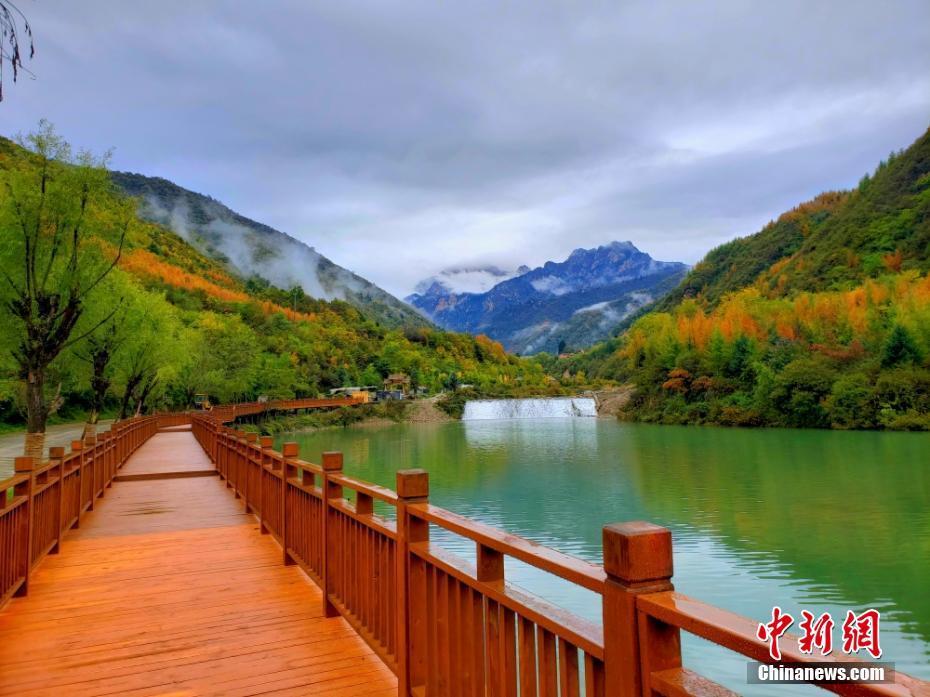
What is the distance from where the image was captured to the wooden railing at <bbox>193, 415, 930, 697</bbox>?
47.0 inches

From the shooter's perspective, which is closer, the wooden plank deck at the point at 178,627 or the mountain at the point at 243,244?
the wooden plank deck at the point at 178,627

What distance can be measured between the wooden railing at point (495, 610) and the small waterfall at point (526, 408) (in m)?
56.0

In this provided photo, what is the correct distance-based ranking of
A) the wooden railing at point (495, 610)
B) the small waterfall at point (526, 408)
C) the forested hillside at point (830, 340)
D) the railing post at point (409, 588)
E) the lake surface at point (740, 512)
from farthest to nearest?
the small waterfall at point (526, 408), the forested hillside at point (830, 340), the lake surface at point (740, 512), the railing post at point (409, 588), the wooden railing at point (495, 610)

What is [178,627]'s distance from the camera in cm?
382

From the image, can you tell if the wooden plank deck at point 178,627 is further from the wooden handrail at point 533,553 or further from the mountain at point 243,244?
the mountain at point 243,244

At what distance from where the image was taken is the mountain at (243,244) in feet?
552

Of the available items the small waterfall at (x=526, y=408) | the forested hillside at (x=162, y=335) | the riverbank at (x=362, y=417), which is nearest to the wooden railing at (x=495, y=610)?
the forested hillside at (x=162, y=335)

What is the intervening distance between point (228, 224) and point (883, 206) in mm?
163133

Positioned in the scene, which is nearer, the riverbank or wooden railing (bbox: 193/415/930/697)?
wooden railing (bbox: 193/415/930/697)

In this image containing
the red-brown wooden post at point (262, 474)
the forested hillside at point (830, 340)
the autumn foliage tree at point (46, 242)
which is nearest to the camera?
the red-brown wooden post at point (262, 474)

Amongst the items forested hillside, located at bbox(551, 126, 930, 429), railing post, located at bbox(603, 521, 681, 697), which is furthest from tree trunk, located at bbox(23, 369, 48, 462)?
forested hillside, located at bbox(551, 126, 930, 429)

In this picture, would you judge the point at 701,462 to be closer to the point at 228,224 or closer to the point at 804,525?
the point at 804,525

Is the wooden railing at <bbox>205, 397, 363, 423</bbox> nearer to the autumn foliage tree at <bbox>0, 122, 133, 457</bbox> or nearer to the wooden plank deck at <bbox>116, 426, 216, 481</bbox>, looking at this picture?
the wooden plank deck at <bbox>116, 426, 216, 481</bbox>

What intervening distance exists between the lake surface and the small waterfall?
3220cm
